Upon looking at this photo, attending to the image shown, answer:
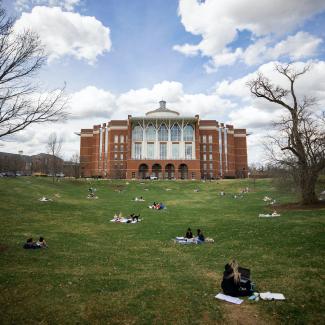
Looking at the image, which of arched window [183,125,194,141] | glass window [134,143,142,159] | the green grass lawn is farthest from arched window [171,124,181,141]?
the green grass lawn

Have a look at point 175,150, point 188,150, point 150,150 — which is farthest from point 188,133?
point 150,150

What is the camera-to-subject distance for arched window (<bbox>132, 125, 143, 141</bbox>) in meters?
91.2

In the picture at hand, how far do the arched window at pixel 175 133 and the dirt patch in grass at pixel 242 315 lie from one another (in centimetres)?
8277

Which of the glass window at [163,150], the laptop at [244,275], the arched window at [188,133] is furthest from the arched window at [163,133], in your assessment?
the laptop at [244,275]

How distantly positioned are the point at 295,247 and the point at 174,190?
49.4 meters

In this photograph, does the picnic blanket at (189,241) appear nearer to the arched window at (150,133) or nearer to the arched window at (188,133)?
the arched window at (150,133)

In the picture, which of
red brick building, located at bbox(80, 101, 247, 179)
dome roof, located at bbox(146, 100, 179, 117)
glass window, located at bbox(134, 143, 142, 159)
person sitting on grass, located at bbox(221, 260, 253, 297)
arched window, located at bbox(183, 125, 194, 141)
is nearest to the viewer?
person sitting on grass, located at bbox(221, 260, 253, 297)

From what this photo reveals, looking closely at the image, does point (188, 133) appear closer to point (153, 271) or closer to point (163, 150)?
point (163, 150)

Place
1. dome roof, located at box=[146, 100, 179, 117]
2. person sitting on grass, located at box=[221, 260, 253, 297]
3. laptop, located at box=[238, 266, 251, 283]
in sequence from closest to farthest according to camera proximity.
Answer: person sitting on grass, located at box=[221, 260, 253, 297], laptop, located at box=[238, 266, 251, 283], dome roof, located at box=[146, 100, 179, 117]

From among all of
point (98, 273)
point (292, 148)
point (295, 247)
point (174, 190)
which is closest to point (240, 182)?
point (174, 190)

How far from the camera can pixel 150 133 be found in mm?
91125

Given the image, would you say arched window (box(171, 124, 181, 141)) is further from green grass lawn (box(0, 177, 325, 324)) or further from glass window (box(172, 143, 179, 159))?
green grass lawn (box(0, 177, 325, 324))

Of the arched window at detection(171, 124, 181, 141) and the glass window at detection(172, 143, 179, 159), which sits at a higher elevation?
the arched window at detection(171, 124, 181, 141)

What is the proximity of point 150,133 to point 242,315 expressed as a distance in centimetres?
8408
